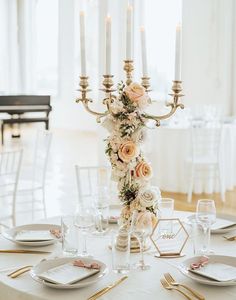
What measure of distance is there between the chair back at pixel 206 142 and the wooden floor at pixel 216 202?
18.1 inches

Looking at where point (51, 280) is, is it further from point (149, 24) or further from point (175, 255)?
point (149, 24)

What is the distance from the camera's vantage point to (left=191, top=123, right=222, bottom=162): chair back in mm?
6410

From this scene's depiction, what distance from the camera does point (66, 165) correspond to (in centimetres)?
858

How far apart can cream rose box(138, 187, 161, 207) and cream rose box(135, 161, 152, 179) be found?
0.18ft

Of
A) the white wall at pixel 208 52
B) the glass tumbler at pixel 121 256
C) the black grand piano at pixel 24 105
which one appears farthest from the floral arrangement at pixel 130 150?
the black grand piano at pixel 24 105

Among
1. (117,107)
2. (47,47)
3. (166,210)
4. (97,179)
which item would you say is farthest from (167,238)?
(47,47)

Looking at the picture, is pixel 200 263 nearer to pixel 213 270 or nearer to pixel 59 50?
pixel 213 270

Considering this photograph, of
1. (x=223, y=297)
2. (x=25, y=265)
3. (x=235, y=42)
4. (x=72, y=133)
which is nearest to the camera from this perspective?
(x=223, y=297)

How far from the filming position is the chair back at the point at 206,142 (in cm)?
641

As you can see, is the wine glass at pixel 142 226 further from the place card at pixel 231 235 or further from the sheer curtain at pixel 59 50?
the sheer curtain at pixel 59 50

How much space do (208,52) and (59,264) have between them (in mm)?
7405

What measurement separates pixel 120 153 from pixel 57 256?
0.48m

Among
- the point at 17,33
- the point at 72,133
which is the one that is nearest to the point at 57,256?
the point at 72,133

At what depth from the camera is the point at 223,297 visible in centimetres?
181
